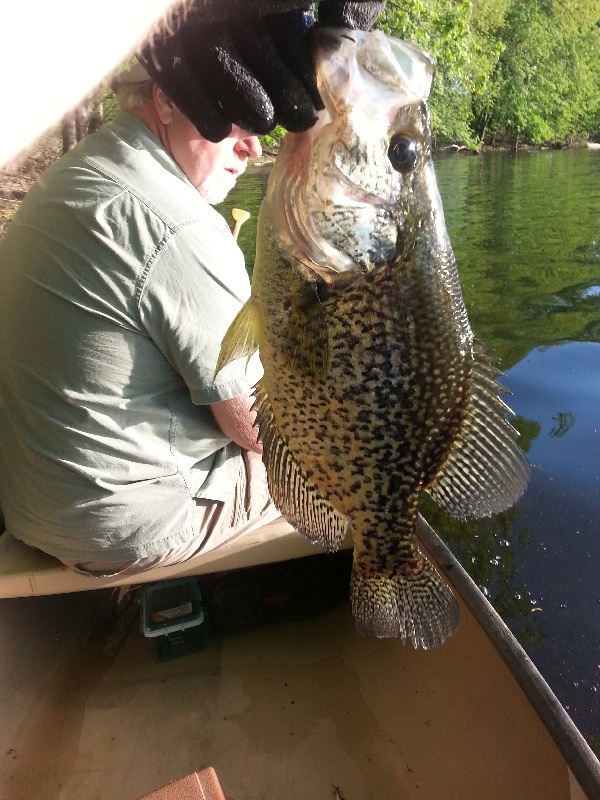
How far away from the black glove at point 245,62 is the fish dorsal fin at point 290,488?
0.76 metres

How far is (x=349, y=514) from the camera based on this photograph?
6.32 ft

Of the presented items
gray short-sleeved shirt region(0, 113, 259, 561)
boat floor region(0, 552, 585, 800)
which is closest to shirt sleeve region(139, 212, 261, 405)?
gray short-sleeved shirt region(0, 113, 259, 561)

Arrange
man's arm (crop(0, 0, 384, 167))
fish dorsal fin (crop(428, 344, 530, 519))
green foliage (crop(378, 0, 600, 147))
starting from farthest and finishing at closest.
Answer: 1. green foliage (crop(378, 0, 600, 147))
2. fish dorsal fin (crop(428, 344, 530, 519))
3. man's arm (crop(0, 0, 384, 167))

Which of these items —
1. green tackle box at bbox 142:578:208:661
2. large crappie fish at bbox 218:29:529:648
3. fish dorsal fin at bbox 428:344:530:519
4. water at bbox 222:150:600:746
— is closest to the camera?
large crappie fish at bbox 218:29:529:648

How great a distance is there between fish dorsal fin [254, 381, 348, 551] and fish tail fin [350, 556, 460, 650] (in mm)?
227

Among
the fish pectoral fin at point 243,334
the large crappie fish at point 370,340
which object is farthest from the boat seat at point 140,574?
the fish pectoral fin at point 243,334

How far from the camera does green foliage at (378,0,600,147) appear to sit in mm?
34219

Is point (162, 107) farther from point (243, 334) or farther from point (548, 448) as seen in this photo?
point (548, 448)

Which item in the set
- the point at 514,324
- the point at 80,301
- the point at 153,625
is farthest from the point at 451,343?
the point at 514,324

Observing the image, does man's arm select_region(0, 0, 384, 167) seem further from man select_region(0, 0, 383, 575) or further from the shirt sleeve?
the shirt sleeve

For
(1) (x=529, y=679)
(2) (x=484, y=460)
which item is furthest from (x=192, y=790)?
(2) (x=484, y=460)

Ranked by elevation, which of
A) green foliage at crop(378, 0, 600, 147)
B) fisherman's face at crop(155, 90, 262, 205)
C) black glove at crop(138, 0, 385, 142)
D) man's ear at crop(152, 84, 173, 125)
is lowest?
green foliage at crop(378, 0, 600, 147)

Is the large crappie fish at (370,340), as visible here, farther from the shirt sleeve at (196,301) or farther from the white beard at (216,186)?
the white beard at (216,186)

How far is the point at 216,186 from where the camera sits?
268 cm
